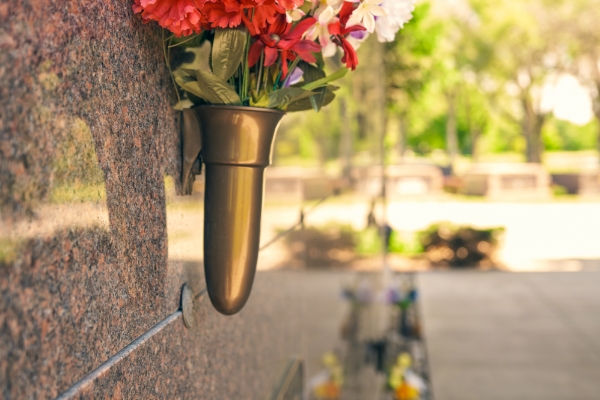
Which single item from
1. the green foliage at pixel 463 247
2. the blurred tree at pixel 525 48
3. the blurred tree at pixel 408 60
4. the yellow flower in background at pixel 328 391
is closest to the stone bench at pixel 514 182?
the blurred tree at pixel 525 48

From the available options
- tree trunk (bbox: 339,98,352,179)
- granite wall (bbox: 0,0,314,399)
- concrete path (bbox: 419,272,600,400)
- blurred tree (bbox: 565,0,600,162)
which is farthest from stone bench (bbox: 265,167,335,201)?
blurred tree (bbox: 565,0,600,162)

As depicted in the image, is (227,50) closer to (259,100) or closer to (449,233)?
(259,100)

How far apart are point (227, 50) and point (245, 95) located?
0.08 m

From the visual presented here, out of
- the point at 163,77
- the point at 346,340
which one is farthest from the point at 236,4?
the point at 346,340

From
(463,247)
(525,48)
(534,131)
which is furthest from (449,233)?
(534,131)

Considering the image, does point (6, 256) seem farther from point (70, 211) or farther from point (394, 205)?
point (394, 205)

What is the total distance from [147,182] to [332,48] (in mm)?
382

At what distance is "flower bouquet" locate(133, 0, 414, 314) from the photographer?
2.78 ft

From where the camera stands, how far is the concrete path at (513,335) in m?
5.12

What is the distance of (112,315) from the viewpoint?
735mm

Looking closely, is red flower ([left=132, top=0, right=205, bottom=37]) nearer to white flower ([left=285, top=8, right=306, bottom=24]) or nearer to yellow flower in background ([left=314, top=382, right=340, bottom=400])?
white flower ([left=285, top=8, right=306, bottom=24])

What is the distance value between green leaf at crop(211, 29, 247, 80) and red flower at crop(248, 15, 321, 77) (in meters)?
0.03

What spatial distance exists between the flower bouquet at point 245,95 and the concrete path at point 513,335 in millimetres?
4409

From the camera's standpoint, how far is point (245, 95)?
0.90m
